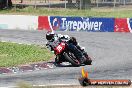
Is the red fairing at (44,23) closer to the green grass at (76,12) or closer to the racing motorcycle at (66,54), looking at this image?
the green grass at (76,12)

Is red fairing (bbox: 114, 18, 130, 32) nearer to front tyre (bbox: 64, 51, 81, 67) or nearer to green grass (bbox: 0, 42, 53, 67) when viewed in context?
green grass (bbox: 0, 42, 53, 67)

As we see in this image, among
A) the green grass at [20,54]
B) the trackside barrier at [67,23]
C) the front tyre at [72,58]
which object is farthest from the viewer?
the trackside barrier at [67,23]

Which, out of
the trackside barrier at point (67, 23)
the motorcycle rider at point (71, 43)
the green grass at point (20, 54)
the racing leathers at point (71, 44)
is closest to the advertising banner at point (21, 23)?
the trackside barrier at point (67, 23)

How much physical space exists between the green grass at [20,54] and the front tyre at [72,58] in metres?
2.15

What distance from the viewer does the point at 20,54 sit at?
22859 millimetres

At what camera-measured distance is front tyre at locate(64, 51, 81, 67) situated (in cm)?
1926

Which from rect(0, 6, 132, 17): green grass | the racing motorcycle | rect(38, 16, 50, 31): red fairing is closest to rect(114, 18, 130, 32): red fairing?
rect(38, 16, 50, 31): red fairing

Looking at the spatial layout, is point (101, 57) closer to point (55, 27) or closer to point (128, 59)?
point (128, 59)

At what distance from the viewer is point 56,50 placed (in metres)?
19.5

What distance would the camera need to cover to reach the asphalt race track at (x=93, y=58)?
54.5 ft

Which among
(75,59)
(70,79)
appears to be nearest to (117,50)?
(75,59)

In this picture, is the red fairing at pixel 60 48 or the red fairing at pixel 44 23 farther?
the red fairing at pixel 44 23

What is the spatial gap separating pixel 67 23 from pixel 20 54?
13.9m

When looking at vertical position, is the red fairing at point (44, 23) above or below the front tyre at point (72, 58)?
below
